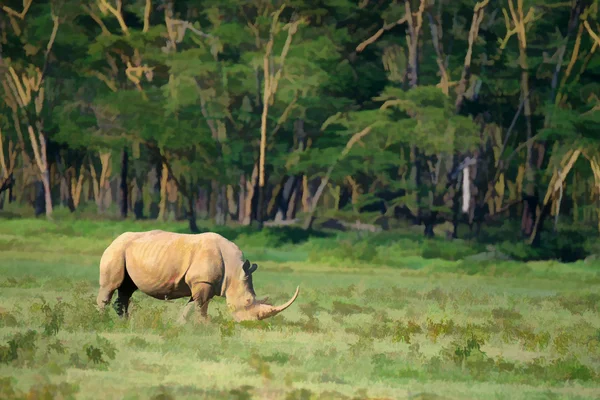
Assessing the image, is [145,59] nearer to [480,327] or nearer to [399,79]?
[399,79]

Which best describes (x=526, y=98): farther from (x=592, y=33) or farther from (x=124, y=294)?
(x=124, y=294)

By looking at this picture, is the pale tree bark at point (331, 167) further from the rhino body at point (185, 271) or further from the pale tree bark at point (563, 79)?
the rhino body at point (185, 271)

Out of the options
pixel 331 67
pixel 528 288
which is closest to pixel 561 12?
pixel 331 67

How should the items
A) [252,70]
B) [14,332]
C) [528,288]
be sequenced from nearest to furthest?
1. [14,332]
2. [528,288]
3. [252,70]

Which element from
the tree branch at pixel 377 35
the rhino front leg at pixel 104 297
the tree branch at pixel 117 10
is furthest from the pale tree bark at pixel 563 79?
the rhino front leg at pixel 104 297

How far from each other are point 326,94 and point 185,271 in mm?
27732

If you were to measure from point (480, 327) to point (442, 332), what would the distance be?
3.44 feet

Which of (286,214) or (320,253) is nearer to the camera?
(320,253)

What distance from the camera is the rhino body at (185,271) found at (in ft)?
55.9

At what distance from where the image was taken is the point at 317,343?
16.2m

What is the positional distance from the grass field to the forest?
532 inches

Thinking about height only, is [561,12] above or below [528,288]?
above

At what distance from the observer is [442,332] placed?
17.7 metres

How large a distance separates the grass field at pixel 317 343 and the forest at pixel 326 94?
44.3 feet
